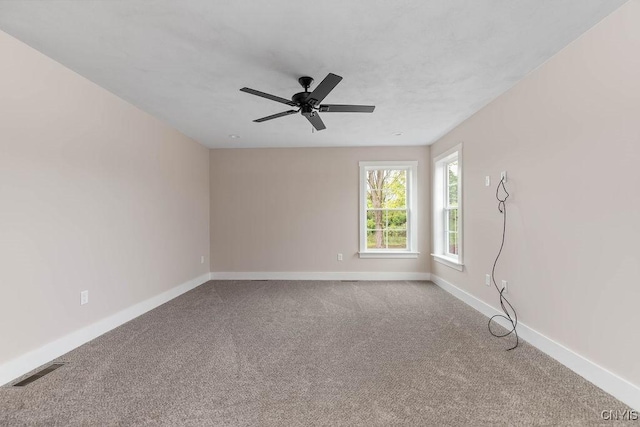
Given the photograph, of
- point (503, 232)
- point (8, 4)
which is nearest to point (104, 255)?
point (8, 4)

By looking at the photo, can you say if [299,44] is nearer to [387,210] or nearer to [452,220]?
[452,220]

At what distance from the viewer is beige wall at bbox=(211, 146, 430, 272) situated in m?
5.79

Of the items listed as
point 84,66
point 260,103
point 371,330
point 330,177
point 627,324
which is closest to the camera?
point 627,324

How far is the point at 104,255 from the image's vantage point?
10.5ft

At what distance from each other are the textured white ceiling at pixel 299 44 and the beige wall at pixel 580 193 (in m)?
0.24

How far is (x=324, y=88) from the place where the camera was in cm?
247

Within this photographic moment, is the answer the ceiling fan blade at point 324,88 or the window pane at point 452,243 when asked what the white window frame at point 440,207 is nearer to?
the window pane at point 452,243

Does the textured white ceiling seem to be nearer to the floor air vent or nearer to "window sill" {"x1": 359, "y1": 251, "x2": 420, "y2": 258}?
the floor air vent

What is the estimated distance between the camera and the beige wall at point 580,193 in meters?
1.94

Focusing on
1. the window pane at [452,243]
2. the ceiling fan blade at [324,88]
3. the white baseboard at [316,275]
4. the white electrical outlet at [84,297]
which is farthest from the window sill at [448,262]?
the white electrical outlet at [84,297]

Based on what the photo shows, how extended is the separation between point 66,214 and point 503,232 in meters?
4.06

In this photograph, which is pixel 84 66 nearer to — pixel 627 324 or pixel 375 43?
pixel 375 43

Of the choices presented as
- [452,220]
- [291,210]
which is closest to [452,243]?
[452,220]

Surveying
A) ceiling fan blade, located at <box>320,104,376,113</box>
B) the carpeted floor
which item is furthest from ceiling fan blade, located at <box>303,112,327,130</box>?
the carpeted floor
